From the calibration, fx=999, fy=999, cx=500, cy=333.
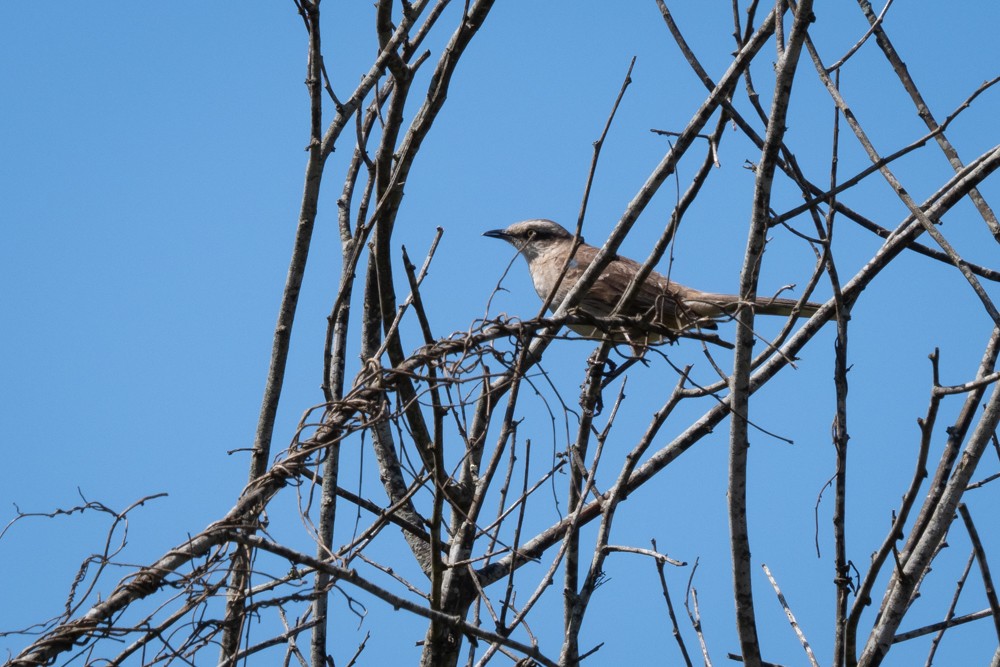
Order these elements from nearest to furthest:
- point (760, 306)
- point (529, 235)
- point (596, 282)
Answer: point (760, 306) → point (596, 282) → point (529, 235)

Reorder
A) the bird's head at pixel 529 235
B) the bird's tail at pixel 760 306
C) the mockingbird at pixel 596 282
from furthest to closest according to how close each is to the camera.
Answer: the bird's head at pixel 529 235 < the mockingbird at pixel 596 282 < the bird's tail at pixel 760 306

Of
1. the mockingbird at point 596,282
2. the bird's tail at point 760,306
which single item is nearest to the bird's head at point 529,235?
the mockingbird at point 596,282

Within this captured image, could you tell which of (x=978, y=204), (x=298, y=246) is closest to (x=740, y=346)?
(x=978, y=204)

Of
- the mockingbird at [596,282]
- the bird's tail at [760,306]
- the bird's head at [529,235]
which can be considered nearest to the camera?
the bird's tail at [760,306]

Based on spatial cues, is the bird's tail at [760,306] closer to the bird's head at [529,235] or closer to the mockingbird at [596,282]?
the mockingbird at [596,282]

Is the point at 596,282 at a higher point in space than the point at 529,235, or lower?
lower

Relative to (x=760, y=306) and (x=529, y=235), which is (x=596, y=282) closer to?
(x=760, y=306)

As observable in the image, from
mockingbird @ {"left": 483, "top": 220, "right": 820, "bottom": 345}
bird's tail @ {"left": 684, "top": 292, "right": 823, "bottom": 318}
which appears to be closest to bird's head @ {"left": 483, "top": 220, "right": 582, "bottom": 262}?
mockingbird @ {"left": 483, "top": 220, "right": 820, "bottom": 345}

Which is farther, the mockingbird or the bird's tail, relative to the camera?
the mockingbird

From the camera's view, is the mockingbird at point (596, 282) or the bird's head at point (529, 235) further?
the bird's head at point (529, 235)

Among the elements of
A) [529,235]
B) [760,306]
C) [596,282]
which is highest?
[529,235]

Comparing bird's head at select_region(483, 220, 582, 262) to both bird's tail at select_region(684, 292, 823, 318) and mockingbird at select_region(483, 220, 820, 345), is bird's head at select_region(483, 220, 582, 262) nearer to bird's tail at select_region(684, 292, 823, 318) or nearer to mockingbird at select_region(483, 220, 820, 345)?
mockingbird at select_region(483, 220, 820, 345)

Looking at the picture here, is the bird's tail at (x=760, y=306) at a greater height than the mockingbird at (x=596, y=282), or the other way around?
the mockingbird at (x=596, y=282)

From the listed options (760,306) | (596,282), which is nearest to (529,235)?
(596,282)
